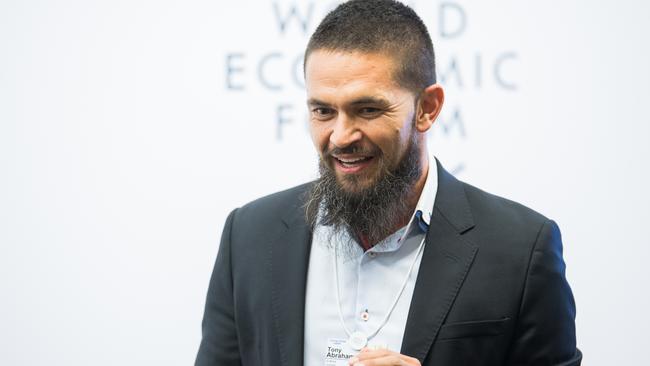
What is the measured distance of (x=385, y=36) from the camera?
200 cm

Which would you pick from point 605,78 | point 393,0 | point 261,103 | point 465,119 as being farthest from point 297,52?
point 605,78

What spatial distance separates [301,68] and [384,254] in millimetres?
1286

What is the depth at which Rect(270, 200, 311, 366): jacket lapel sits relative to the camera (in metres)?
2.04

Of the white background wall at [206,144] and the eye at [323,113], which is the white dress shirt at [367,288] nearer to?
the eye at [323,113]

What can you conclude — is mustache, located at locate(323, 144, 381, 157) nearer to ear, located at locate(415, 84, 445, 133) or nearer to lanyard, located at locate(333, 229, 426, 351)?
ear, located at locate(415, 84, 445, 133)

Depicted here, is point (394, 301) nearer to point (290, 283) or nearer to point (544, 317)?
point (290, 283)

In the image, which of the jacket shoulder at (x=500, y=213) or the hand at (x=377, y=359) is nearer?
the hand at (x=377, y=359)

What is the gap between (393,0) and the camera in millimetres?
2195

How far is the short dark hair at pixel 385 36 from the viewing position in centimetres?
198

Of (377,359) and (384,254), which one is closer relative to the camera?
(377,359)

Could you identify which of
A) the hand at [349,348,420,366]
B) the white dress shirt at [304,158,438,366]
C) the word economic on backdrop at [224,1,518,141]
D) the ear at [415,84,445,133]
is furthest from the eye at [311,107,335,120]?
the word economic on backdrop at [224,1,518,141]

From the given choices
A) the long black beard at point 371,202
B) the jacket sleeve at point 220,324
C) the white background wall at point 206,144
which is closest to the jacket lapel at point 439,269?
the long black beard at point 371,202

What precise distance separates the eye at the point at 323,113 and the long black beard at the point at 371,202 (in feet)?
0.48

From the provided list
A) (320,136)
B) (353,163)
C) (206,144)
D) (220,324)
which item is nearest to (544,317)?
(353,163)
